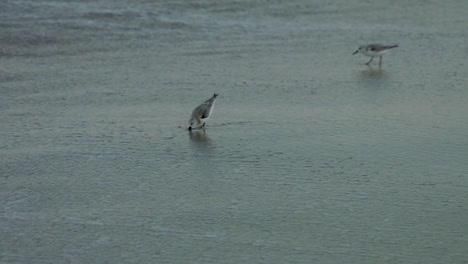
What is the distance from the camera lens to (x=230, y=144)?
753 centimetres

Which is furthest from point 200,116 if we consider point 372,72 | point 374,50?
point 374,50

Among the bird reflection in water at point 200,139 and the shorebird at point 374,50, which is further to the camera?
the shorebird at point 374,50

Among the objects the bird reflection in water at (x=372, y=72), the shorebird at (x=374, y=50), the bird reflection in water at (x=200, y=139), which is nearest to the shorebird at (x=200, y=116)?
the bird reflection in water at (x=200, y=139)

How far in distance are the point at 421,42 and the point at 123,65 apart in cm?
497

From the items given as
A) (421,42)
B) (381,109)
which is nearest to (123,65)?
(381,109)

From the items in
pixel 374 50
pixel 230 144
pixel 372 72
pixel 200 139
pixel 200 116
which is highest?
pixel 374 50

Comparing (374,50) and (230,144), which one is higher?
(374,50)

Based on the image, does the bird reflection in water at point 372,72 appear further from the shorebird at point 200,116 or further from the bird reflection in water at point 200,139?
the bird reflection in water at point 200,139

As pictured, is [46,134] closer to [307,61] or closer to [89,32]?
[307,61]

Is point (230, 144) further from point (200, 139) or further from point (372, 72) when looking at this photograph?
point (372, 72)

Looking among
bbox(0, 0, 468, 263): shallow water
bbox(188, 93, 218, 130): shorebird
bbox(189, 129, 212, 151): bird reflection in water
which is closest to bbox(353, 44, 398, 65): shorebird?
bbox(0, 0, 468, 263): shallow water

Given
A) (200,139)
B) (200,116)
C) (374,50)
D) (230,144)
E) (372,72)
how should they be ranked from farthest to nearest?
(374,50) < (372,72) < (200,116) < (200,139) < (230,144)

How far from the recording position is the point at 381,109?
865 cm

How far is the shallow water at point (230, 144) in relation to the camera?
5277 mm
